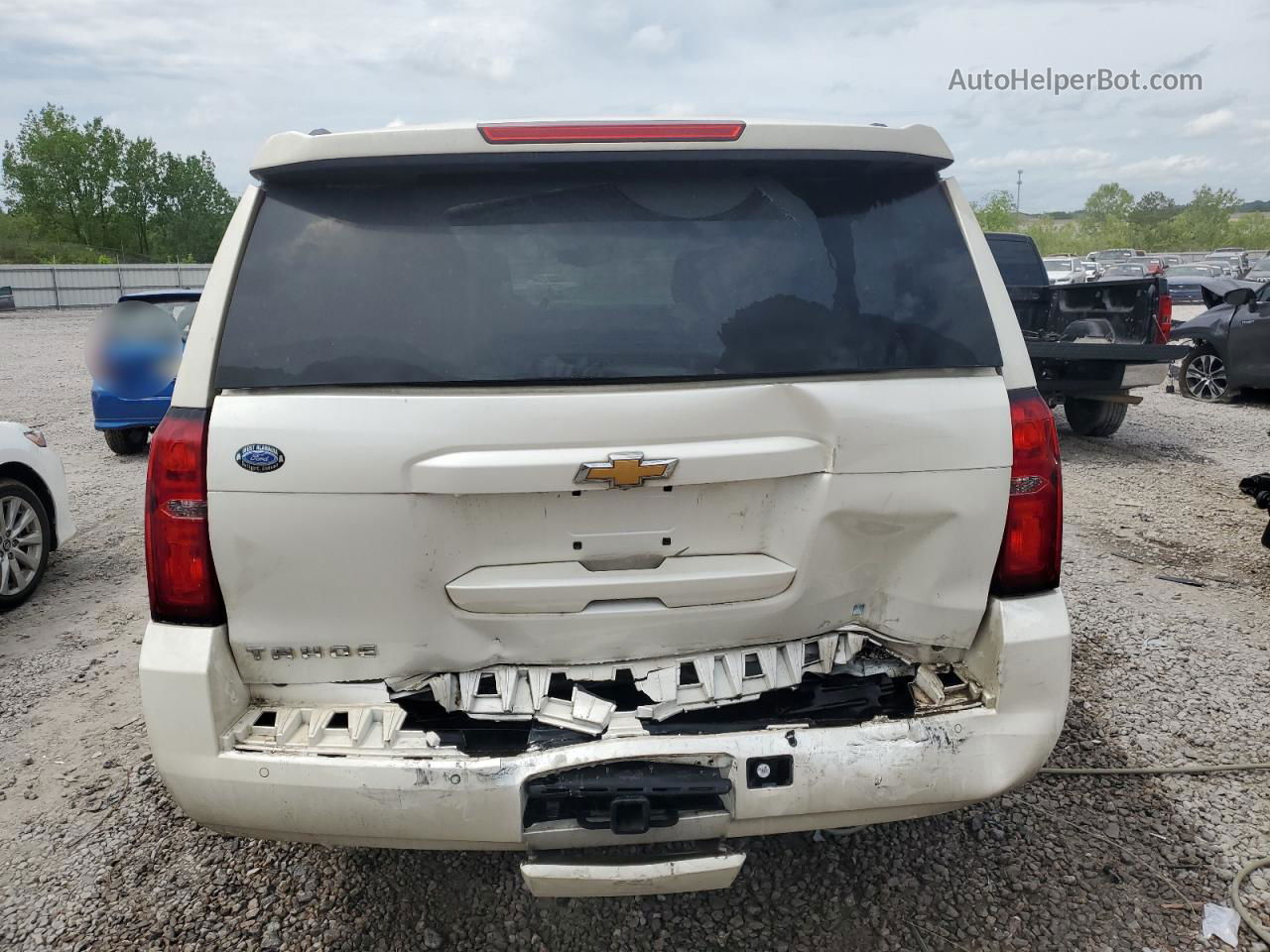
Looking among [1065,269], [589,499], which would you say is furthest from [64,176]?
[589,499]

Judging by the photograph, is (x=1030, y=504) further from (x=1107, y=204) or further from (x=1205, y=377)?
(x=1107, y=204)

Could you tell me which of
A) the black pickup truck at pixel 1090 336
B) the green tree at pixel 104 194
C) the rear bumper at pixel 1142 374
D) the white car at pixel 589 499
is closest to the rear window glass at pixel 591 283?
the white car at pixel 589 499

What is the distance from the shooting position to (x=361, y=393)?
6.83 ft

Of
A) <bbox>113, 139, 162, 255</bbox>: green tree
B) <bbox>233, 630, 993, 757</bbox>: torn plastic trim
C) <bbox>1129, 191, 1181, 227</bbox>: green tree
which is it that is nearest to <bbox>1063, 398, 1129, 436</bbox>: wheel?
<bbox>233, 630, 993, 757</bbox>: torn plastic trim

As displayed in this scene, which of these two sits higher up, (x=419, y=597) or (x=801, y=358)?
(x=801, y=358)

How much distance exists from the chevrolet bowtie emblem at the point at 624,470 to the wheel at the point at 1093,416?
347 inches

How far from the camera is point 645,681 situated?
7.50ft

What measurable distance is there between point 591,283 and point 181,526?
111cm

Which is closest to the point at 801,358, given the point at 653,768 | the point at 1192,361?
the point at 653,768

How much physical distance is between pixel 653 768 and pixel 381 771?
61 centimetres

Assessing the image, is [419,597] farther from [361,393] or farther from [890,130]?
[890,130]

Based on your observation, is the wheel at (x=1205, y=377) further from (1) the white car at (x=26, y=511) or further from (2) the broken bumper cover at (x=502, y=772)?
(1) the white car at (x=26, y=511)

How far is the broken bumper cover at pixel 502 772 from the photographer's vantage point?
6.74 ft

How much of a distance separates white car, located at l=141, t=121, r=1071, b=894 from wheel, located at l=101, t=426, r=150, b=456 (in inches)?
342
